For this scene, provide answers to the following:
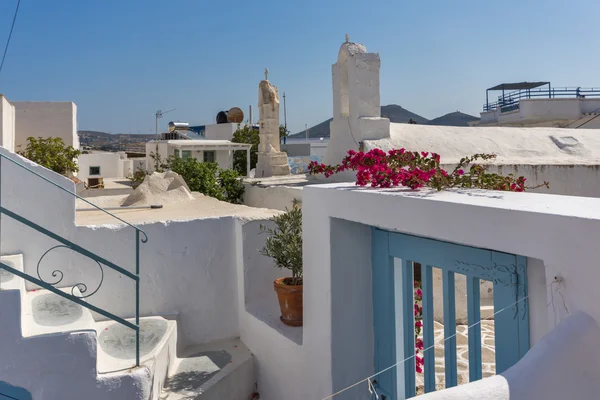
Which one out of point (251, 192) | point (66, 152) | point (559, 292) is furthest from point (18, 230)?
point (66, 152)

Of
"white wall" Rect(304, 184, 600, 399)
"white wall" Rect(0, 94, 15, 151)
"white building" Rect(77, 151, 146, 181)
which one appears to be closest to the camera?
"white wall" Rect(304, 184, 600, 399)

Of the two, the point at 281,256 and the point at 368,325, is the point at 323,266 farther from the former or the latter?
the point at 281,256

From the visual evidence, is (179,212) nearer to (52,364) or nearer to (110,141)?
(52,364)

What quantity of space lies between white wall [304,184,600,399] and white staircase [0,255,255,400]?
47.0 inches

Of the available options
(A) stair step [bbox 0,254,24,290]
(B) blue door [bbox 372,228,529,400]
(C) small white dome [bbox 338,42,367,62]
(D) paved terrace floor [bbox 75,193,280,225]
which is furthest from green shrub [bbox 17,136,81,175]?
(B) blue door [bbox 372,228,529,400]

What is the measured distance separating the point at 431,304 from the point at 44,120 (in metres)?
21.4

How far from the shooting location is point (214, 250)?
571 cm

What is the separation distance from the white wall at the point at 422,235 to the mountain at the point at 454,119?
23773mm

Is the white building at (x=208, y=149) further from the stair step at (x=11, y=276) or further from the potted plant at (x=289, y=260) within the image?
the potted plant at (x=289, y=260)

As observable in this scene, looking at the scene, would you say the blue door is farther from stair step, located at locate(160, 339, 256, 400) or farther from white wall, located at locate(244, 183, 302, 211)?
white wall, located at locate(244, 183, 302, 211)

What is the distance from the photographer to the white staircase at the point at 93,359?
3.77 metres

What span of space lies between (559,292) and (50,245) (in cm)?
478

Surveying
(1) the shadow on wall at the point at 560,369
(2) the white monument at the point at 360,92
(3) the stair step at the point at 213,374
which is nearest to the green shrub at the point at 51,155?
(2) the white monument at the point at 360,92

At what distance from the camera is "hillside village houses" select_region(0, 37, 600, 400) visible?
209cm
